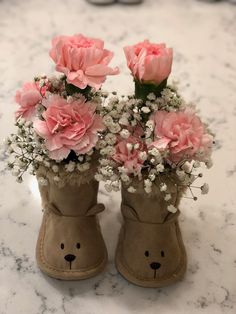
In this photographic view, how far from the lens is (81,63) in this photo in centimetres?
67

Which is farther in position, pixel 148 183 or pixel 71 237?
pixel 71 237

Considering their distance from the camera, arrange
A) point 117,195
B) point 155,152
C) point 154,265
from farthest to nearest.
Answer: point 117,195 → point 154,265 → point 155,152

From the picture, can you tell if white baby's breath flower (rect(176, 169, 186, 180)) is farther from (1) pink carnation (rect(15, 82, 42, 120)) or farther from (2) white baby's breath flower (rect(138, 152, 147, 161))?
(1) pink carnation (rect(15, 82, 42, 120))

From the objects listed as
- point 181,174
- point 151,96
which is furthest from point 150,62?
point 181,174

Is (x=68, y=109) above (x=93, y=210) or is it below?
above

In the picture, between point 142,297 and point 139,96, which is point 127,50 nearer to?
point 139,96

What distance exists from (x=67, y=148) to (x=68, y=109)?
0.05 m

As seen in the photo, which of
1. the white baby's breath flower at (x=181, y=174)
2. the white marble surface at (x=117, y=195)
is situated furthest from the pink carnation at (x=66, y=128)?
the white marble surface at (x=117, y=195)

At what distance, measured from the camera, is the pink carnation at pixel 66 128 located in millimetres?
664

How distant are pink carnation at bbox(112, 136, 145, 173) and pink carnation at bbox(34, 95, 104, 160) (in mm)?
35

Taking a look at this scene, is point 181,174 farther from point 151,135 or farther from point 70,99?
point 70,99

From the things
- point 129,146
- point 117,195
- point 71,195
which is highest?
point 129,146

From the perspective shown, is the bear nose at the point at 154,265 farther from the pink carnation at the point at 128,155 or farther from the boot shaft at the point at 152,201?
the pink carnation at the point at 128,155

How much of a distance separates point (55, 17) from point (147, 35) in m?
0.29
